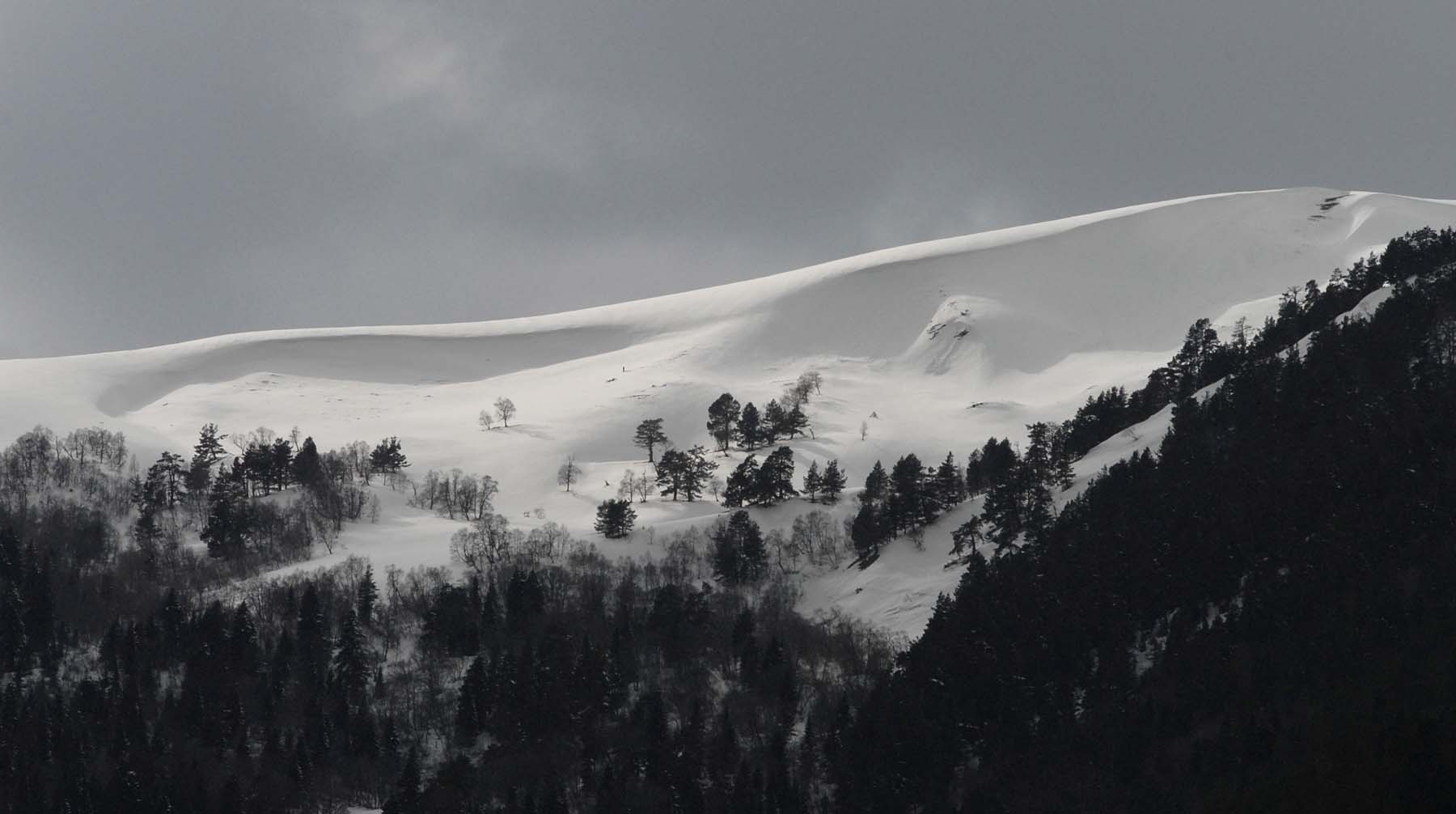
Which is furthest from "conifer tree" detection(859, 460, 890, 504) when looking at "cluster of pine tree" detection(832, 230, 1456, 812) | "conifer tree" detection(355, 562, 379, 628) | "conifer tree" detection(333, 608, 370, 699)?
"conifer tree" detection(333, 608, 370, 699)

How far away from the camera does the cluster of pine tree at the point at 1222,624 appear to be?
66.0 m

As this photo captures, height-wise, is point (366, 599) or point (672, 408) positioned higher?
point (672, 408)

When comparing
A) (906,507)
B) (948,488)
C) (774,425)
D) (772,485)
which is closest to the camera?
(906,507)

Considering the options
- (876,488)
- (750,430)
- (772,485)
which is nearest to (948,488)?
(876,488)

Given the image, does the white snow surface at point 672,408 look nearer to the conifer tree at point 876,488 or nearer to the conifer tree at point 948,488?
the conifer tree at point 876,488

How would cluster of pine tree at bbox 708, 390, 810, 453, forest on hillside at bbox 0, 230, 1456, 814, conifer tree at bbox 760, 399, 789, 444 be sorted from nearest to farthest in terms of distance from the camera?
forest on hillside at bbox 0, 230, 1456, 814
cluster of pine tree at bbox 708, 390, 810, 453
conifer tree at bbox 760, 399, 789, 444

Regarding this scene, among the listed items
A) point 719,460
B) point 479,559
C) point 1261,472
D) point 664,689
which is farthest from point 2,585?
point 1261,472

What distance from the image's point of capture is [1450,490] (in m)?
75.8

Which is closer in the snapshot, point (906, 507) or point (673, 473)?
point (906, 507)

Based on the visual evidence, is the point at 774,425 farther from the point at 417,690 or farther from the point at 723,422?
the point at 417,690

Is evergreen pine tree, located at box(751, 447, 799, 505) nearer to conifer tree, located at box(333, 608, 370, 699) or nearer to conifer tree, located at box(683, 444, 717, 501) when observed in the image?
conifer tree, located at box(683, 444, 717, 501)

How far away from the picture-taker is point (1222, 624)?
7475cm

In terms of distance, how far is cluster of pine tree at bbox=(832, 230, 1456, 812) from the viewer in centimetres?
6600

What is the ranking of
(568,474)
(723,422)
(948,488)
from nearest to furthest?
(948,488) < (568,474) < (723,422)
